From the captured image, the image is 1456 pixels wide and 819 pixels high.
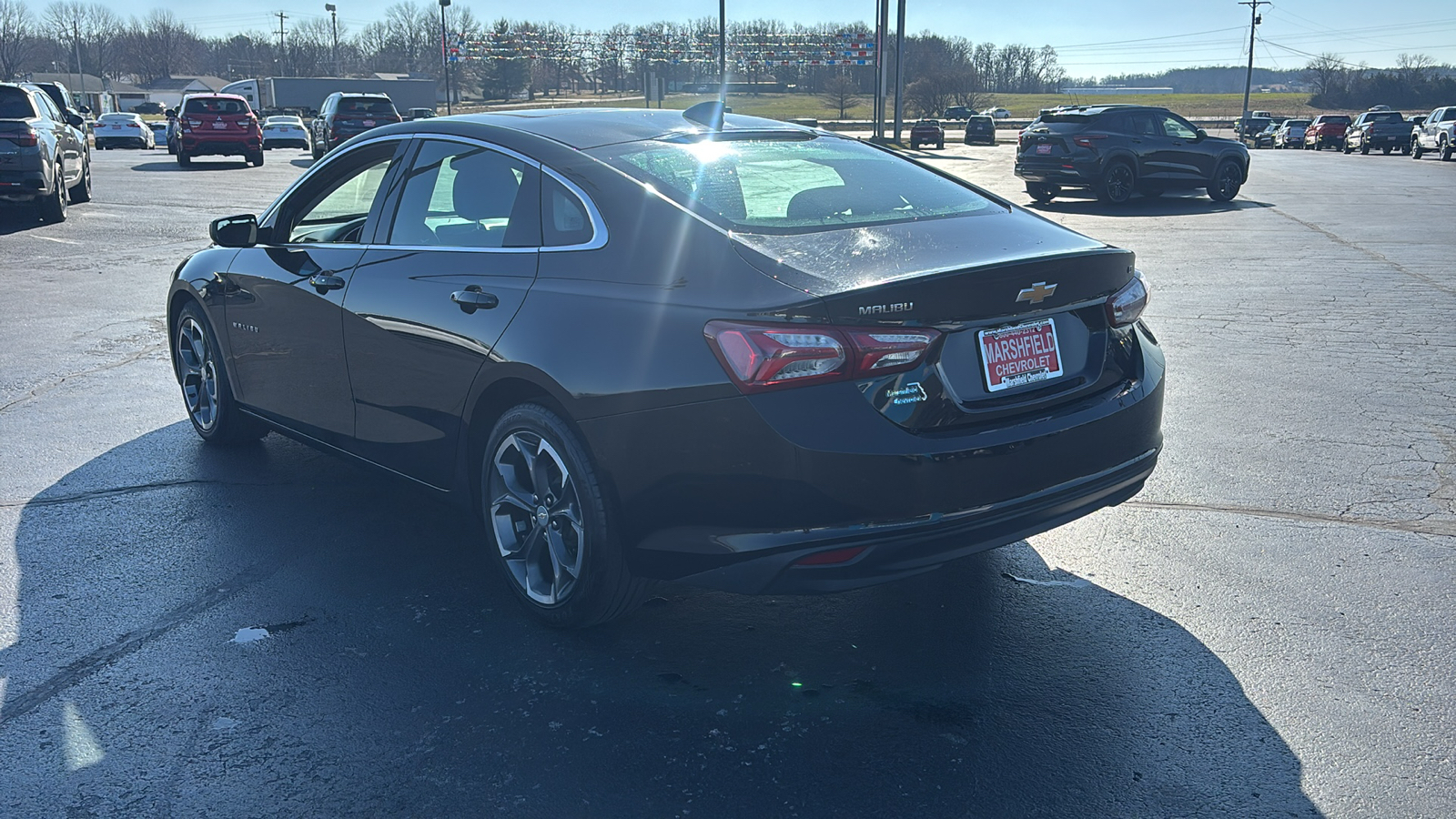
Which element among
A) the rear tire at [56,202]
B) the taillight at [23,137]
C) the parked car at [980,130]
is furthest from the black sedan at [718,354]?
the parked car at [980,130]

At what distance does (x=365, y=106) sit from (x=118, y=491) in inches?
1107

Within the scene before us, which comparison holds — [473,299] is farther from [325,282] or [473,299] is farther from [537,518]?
[325,282]

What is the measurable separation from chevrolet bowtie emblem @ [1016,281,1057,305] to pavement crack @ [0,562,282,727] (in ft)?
9.28

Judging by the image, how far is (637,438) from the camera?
326 cm

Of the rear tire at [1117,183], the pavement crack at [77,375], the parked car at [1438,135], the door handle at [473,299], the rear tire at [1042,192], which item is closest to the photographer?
the door handle at [473,299]

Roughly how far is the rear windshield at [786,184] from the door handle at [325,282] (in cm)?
130

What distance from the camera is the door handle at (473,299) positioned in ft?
12.3

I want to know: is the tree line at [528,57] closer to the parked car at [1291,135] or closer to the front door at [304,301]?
the parked car at [1291,135]

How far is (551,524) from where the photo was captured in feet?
12.1

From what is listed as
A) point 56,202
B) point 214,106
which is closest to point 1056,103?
point 214,106

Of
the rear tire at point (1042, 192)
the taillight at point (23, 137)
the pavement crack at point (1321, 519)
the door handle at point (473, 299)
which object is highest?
the taillight at point (23, 137)

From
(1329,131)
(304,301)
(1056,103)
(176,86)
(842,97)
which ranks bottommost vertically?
(304,301)

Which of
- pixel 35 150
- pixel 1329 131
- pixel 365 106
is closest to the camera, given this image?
pixel 35 150

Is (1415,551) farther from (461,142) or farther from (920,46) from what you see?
(920,46)
